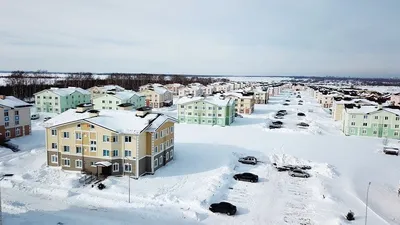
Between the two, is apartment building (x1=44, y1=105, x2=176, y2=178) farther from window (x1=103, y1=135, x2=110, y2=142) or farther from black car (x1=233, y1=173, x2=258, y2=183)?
black car (x1=233, y1=173, x2=258, y2=183)

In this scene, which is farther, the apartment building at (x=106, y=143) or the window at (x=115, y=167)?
the window at (x=115, y=167)

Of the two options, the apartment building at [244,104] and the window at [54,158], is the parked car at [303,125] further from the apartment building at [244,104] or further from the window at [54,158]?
the window at [54,158]

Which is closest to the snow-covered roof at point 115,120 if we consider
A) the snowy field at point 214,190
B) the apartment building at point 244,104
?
the snowy field at point 214,190

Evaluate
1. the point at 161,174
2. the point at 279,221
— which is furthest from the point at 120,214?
the point at 279,221

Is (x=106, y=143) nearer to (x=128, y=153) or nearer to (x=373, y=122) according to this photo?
(x=128, y=153)

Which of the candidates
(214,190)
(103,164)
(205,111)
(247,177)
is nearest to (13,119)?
(103,164)

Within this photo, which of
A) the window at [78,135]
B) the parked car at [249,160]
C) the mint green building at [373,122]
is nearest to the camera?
the window at [78,135]

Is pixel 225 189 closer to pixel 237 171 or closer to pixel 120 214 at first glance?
pixel 237 171
